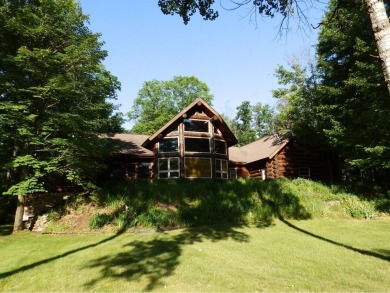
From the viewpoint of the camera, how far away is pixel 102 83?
16078 mm

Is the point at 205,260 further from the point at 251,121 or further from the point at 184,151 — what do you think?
the point at 251,121

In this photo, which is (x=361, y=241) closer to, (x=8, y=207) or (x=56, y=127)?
(x=56, y=127)

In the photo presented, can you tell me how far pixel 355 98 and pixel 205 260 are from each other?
699 inches

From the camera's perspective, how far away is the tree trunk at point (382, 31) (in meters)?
4.36

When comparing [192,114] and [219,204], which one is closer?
[219,204]

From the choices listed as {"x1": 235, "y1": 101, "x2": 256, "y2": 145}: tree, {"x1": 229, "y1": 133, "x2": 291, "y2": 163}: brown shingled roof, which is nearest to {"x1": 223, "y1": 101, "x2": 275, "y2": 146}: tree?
{"x1": 235, "y1": 101, "x2": 256, "y2": 145}: tree

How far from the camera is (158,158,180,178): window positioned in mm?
24188

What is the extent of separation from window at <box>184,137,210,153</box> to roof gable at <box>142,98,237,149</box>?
1.81 metres

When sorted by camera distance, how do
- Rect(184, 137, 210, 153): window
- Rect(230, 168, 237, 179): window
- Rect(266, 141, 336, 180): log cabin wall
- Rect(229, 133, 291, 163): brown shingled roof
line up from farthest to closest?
1. Rect(230, 168, 237, 179): window
2. Rect(229, 133, 291, 163): brown shingled roof
3. Rect(266, 141, 336, 180): log cabin wall
4. Rect(184, 137, 210, 153): window

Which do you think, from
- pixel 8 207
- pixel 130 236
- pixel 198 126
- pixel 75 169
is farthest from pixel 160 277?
pixel 198 126

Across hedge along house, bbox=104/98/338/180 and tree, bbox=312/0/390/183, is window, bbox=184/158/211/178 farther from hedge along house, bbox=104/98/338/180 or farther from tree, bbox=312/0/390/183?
tree, bbox=312/0/390/183

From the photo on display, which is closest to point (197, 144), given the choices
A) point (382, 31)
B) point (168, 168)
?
point (168, 168)

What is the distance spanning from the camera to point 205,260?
8062mm

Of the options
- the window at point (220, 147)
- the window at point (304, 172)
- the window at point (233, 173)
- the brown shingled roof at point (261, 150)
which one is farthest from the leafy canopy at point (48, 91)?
the window at point (304, 172)
